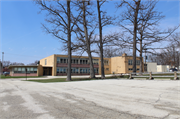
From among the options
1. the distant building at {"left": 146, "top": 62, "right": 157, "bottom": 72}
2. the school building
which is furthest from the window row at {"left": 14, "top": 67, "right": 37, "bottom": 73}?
the distant building at {"left": 146, "top": 62, "right": 157, "bottom": 72}

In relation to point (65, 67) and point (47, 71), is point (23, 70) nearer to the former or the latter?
point (47, 71)

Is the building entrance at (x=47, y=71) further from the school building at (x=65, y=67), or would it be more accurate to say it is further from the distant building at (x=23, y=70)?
the distant building at (x=23, y=70)

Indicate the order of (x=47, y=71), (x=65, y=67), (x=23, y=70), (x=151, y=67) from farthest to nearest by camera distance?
(x=151, y=67) → (x=47, y=71) → (x=65, y=67) → (x=23, y=70)

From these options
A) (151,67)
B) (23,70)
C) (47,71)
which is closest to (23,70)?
(23,70)

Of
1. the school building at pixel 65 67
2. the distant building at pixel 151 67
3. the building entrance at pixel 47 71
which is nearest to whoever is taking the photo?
the school building at pixel 65 67

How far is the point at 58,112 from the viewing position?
5.30 m

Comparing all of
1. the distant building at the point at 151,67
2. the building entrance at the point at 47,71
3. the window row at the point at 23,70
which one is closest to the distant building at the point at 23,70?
the window row at the point at 23,70

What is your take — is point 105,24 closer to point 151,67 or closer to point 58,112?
point 58,112

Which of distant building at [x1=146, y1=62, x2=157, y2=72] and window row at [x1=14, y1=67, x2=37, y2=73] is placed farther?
distant building at [x1=146, y1=62, x2=157, y2=72]

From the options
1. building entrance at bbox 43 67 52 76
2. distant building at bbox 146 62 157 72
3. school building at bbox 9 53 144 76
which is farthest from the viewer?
distant building at bbox 146 62 157 72

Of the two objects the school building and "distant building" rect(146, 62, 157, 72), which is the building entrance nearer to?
the school building

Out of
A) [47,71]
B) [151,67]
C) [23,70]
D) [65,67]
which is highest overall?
[65,67]

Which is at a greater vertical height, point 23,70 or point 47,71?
point 23,70

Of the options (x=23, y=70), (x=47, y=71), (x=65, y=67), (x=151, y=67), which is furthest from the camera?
(x=151, y=67)
